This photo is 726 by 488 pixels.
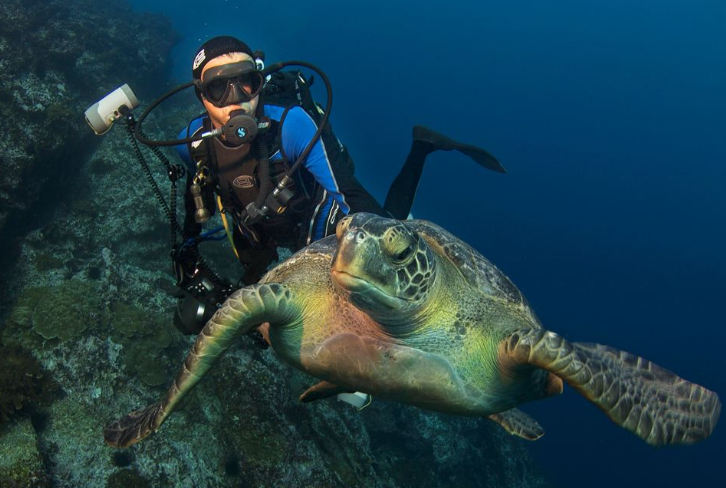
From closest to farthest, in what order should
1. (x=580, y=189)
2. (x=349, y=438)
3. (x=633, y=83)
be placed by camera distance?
1. (x=349, y=438)
2. (x=580, y=189)
3. (x=633, y=83)

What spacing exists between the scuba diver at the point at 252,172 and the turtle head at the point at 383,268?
1.27 m

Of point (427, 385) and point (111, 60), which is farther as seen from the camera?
point (111, 60)

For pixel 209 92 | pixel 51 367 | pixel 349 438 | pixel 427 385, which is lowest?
pixel 349 438

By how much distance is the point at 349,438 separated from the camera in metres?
4.75

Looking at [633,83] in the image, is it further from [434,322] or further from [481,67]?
[434,322]

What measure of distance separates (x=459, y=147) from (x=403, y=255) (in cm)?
292

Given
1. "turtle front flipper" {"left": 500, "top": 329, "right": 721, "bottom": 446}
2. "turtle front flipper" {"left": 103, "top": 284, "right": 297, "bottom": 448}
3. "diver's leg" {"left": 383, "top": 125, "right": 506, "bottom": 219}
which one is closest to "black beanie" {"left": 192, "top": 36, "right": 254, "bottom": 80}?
"turtle front flipper" {"left": 103, "top": 284, "right": 297, "bottom": 448}

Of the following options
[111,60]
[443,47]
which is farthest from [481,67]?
[111,60]

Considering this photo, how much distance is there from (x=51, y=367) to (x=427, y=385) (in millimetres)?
4190

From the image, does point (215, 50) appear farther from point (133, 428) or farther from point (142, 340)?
point (142, 340)

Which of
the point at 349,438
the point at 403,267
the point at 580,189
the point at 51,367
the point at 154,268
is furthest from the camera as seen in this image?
the point at 580,189

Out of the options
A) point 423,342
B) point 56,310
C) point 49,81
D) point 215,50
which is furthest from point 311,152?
point 49,81

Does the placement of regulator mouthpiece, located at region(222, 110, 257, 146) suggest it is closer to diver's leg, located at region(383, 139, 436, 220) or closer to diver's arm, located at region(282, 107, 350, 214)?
diver's arm, located at region(282, 107, 350, 214)

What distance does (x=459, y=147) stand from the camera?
4320 millimetres
